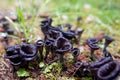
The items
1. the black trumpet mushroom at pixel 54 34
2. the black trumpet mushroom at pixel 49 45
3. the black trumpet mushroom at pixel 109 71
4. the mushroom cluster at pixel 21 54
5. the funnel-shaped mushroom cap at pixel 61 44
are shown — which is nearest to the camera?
the black trumpet mushroom at pixel 109 71

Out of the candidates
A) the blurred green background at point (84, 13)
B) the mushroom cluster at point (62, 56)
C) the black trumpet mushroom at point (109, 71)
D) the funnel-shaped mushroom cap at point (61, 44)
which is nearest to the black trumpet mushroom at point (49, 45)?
the mushroom cluster at point (62, 56)

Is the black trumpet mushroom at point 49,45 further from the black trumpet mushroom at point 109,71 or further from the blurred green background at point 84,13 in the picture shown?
the blurred green background at point 84,13

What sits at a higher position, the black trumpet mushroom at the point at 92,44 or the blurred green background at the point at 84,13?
the black trumpet mushroom at the point at 92,44

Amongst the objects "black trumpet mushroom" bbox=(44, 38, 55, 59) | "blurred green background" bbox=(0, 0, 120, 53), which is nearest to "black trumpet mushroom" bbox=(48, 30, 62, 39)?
"black trumpet mushroom" bbox=(44, 38, 55, 59)

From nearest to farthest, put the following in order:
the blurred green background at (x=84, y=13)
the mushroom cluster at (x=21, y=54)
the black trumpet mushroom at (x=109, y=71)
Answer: the black trumpet mushroom at (x=109, y=71)
the mushroom cluster at (x=21, y=54)
the blurred green background at (x=84, y=13)

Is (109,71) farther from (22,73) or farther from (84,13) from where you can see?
(84,13)

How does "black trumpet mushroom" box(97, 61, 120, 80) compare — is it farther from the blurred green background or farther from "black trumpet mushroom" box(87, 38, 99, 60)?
the blurred green background

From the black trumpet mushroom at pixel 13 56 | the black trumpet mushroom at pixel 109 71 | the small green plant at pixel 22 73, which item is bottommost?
the small green plant at pixel 22 73

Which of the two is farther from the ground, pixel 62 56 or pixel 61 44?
pixel 61 44

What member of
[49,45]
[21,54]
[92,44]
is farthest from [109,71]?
[21,54]

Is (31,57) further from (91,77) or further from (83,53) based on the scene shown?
(83,53)

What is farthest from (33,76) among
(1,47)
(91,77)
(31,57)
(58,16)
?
(58,16)
